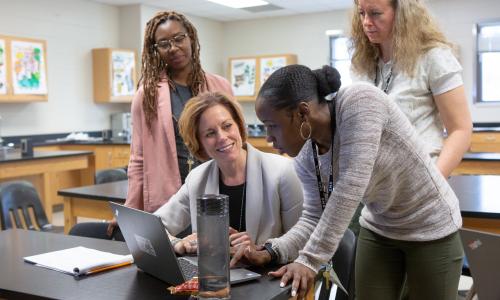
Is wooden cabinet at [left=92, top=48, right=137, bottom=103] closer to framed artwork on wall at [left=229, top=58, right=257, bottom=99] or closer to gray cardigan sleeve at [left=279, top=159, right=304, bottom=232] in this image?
framed artwork on wall at [left=229, top=58, right=257, bottom=99]

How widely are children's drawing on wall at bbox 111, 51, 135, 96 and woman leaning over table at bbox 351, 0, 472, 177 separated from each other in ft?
20.0

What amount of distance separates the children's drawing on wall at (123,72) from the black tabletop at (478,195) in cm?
548

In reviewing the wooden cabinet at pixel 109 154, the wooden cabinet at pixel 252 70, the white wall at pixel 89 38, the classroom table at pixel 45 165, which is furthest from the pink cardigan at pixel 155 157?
the wooden cabinet at pixel 252 70

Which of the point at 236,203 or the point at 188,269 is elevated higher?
the point at 236,203

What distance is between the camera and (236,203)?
1.82 meters

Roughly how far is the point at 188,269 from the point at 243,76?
761 centimetres

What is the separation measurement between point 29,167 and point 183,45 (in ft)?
10.9

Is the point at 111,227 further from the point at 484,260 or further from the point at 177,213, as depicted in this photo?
the point at 484,260

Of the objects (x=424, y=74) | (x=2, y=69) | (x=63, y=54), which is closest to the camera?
(x=424, y=74)

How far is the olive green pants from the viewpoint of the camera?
1454mm

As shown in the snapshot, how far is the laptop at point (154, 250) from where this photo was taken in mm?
1291

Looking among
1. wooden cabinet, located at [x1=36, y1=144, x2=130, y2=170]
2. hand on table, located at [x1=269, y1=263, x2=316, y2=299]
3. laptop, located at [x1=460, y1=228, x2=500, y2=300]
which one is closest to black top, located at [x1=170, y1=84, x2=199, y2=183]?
hand on table, located at [x1=269, y1=263, x2=316, y2=299]

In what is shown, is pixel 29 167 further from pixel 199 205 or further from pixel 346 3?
pixel 346 3

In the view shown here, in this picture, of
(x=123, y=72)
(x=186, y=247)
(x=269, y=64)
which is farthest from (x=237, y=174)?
(x=269, y=64)
